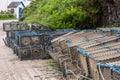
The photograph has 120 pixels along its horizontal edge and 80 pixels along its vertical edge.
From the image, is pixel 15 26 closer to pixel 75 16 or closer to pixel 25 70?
pixel 75 16

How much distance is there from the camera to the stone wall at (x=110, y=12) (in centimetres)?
1819

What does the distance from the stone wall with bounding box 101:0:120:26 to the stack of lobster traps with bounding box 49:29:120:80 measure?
4.61 metres

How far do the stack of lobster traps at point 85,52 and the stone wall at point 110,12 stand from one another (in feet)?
15.1

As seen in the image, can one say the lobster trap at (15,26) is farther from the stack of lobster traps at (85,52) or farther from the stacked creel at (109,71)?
the stacked creel at (109,71)

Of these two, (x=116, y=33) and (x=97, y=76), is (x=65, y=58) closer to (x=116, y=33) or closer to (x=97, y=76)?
(x=116, y=33)

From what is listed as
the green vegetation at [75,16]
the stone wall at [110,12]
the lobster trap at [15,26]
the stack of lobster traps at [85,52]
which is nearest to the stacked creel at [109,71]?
the stack of lobster traps at [85,52]

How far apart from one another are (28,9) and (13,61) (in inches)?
607

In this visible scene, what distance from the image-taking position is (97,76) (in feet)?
30.8

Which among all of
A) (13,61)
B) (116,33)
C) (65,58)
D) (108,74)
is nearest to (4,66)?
(13,61)

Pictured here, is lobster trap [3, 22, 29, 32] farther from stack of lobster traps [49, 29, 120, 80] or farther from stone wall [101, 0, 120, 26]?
stack of lobster traps [49, 29, 120, 80]

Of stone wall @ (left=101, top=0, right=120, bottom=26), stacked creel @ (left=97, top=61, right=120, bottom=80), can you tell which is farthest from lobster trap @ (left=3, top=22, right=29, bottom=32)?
stacked creel @ (left=97, top=61, right=120, bottom=80)

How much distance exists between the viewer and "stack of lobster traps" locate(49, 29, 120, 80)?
388 inches

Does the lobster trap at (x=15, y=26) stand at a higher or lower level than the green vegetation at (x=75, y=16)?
lower

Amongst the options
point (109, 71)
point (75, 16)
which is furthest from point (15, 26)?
point (109, 71)
